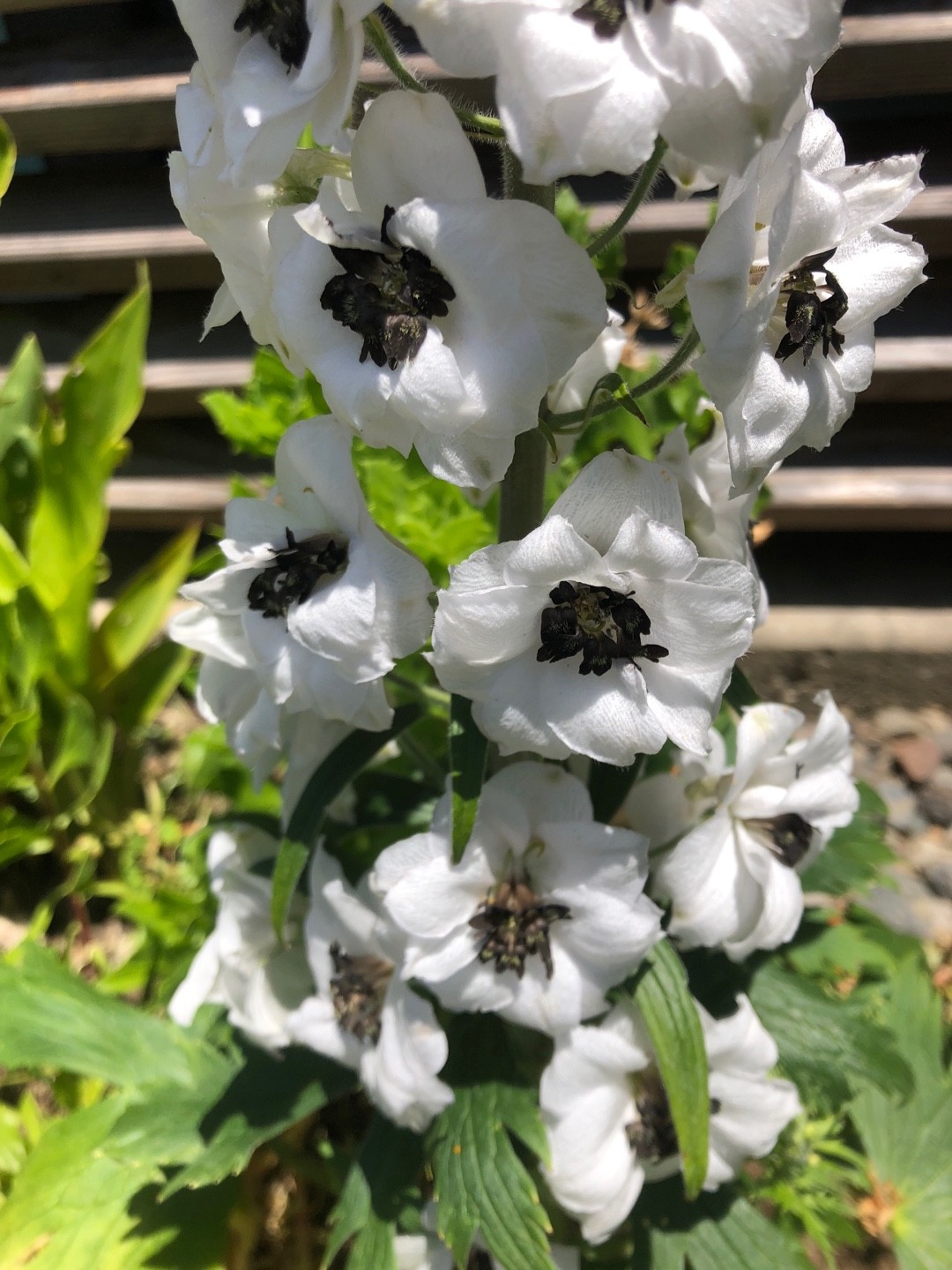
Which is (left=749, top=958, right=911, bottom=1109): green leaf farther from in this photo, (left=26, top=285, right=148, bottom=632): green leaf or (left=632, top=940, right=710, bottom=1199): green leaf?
(left=26, top=285, right=148, bottom=632): green leaf

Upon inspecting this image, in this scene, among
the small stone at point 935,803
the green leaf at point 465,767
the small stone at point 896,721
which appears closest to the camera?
the green leaf at point 465,767

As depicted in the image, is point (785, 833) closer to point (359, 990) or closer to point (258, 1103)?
point (359, 990)

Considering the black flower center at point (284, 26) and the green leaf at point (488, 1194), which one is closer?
the black flower center at point (284, 26)

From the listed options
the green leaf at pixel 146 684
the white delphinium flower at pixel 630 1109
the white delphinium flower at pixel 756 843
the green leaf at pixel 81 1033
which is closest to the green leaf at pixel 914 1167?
the white delphinium flower at pixel 630 1109

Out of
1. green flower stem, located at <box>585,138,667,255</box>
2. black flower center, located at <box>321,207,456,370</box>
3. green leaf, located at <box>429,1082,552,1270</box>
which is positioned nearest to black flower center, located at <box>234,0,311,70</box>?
black flower center, located at <box>321,207,456,370</box>

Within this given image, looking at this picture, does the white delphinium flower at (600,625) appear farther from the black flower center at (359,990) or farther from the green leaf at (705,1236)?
the green leaf at (705,1236)

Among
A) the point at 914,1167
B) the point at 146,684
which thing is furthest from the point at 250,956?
the point at 146,684
